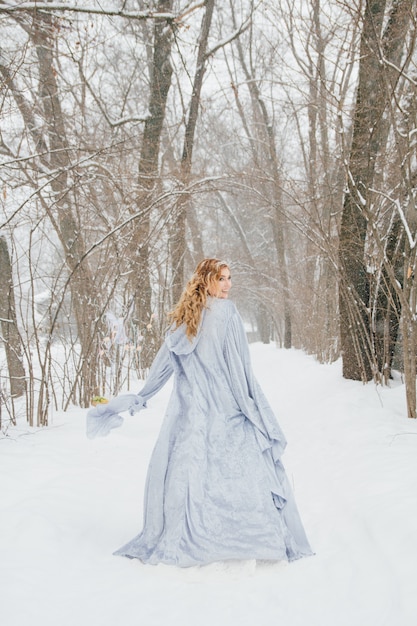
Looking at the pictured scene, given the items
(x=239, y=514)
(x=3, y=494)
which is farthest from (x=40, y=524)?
(x=239, y=514)

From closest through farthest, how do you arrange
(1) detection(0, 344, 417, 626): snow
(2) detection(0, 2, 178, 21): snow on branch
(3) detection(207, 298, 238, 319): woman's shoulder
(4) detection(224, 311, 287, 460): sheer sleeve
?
1. (1) detection(0, 344, 417, 626): snow
2. (4) detection(224, 311, 287, 460): sheer sleeve
3. (3) detection(207, 298, 238, 319): woman's shoulder
4. (2) detection(0, 2, 178, 21): snow on branch

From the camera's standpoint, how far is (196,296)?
3.07 metres

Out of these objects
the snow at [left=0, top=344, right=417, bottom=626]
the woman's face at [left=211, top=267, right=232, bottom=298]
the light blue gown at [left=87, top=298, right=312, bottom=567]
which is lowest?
the snow at [left=0, top=344, right=417, bottom=626]

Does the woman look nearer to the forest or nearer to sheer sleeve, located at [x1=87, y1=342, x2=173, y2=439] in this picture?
sheer sleeve, located at [x1=87, y1=342, x2=173, y2=439]

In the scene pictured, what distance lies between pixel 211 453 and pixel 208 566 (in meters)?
0.53

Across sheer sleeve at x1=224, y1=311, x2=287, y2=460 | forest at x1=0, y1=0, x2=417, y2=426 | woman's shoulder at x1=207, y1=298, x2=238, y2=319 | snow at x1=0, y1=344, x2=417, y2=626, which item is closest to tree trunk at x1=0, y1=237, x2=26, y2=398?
forest at x1=0, y1=0, x2=417, y2=426

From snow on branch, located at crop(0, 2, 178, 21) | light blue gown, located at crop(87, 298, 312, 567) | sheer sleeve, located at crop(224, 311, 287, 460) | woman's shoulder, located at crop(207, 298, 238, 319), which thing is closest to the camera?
light blue gown, located at crop(87, 298, 312, 567)

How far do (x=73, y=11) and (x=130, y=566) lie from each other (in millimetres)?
4614

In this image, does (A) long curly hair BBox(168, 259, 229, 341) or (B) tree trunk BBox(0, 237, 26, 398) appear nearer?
(A) long curly hair BBox(168, 259, 229, 341)

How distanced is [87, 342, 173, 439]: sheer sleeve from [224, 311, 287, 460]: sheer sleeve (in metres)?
0.37

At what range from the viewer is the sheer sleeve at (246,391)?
2.95 metres

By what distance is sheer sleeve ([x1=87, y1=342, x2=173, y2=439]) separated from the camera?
309 centimetres

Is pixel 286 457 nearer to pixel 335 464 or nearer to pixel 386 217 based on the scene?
pixel 335 464

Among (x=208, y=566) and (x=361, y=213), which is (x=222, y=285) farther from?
(x=361, y=213)
